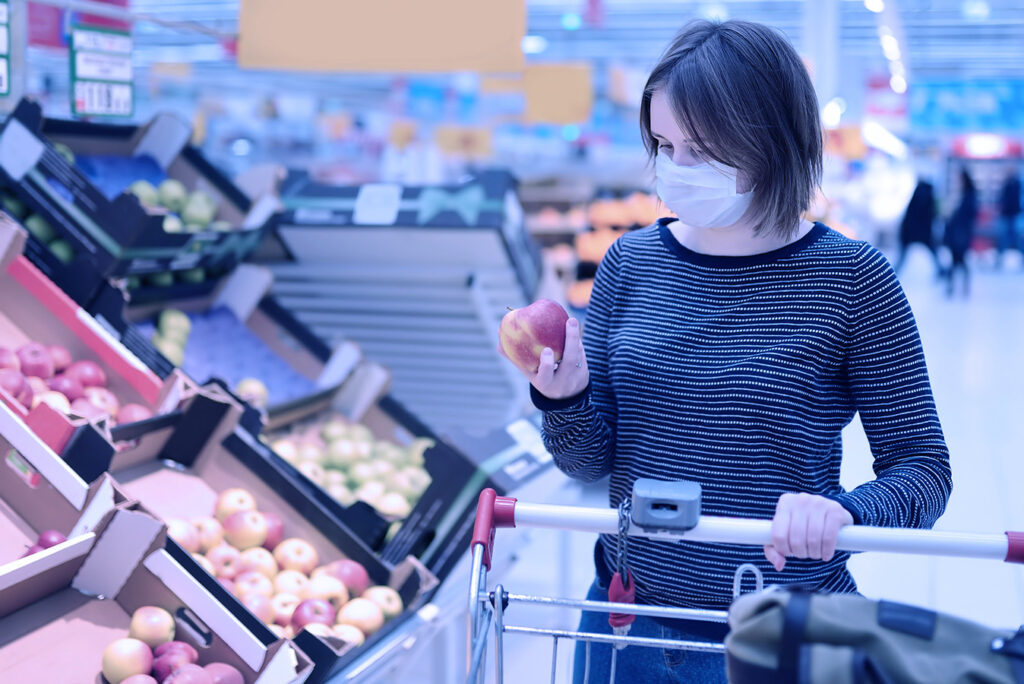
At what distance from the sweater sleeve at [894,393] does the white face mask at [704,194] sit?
181 mm

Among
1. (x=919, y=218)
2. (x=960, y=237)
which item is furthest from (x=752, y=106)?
(x=960, y=237)

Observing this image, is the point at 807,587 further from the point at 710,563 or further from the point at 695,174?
the point at 695,174

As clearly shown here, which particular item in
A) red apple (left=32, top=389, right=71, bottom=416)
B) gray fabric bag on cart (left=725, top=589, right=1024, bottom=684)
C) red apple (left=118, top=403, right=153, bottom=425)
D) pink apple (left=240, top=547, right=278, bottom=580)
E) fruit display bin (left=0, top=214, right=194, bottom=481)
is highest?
gray fabric bag on cart (left=725, top=589, right=1024, bottom=684)

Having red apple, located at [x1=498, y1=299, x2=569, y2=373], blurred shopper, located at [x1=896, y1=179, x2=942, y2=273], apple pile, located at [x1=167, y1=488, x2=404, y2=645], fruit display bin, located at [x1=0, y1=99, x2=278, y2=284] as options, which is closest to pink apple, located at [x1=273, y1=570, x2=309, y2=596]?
apple pile, located at [x1=167, y1=488, x2=404, y2=645]

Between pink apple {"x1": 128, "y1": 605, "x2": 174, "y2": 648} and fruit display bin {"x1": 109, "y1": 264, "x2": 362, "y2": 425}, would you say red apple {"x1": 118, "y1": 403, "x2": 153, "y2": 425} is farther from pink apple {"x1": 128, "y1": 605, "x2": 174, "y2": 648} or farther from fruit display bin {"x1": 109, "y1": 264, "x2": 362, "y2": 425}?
pink apple {"x1": 128, "y1": 605, "x2": 174, "y2": 648}

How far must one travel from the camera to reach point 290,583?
2.33 m

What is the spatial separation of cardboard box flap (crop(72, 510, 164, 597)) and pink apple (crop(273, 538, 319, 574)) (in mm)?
538

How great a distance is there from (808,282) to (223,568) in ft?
5.24

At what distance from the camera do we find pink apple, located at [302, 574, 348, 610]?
90.5 inches

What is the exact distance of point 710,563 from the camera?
1.36 metres

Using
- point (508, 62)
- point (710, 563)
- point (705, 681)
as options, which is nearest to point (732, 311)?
point (710, 563)

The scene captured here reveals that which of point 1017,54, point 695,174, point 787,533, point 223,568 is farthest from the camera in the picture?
point 1017,54

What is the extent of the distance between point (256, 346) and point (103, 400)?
37.0 inches

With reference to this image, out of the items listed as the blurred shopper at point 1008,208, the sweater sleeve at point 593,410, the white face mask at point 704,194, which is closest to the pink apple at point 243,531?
the sweater sleeve at point 593,410
